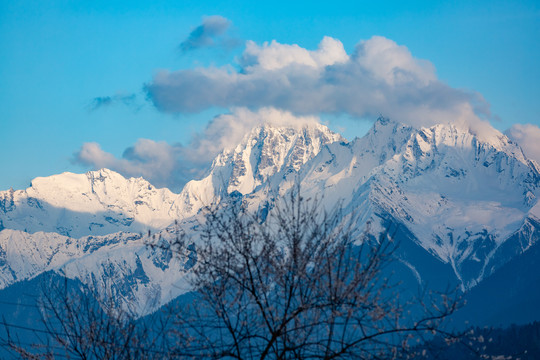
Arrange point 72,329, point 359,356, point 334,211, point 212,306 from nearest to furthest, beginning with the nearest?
point 359,356 → point 212,306 → point 334,211 → point 72,329

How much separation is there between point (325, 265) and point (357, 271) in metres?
0.81

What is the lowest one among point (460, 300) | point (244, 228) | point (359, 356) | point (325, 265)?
point (359, 356)

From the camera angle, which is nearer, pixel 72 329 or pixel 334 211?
pixel 334 211

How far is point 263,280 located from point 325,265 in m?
1.94

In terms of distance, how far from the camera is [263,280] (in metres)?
19.3

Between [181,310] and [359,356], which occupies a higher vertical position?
[181,310]

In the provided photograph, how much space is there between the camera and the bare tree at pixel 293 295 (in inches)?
694

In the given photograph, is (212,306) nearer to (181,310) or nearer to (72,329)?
(181,310)

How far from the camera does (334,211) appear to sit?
794 inches

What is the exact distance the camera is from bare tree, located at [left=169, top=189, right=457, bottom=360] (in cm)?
1762

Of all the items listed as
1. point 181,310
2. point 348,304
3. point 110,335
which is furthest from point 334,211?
point 110,335

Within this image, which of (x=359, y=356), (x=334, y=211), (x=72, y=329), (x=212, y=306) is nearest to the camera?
(x=359, y=356)

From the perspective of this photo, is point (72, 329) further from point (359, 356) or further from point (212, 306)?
point (359, 356)

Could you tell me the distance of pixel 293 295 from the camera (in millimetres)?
18672
